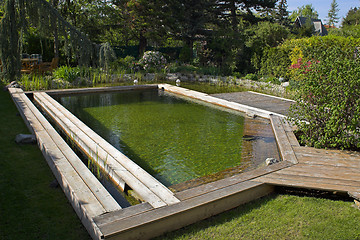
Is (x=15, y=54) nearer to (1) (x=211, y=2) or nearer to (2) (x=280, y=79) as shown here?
(2) (x=280, y=79)

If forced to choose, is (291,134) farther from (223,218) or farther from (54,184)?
(54,184)

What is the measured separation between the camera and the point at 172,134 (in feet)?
18.2

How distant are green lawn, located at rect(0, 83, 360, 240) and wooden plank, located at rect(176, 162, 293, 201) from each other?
0.90 ft

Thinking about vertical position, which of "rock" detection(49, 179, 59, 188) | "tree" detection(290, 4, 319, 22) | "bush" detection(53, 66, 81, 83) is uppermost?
"tree" detection(290, 4, 319, 22)

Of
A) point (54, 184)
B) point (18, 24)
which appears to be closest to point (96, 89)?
point (18, 24)

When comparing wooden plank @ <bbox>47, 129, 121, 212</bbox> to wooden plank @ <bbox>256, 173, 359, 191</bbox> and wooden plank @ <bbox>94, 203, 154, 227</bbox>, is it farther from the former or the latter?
wooden plank @ <bbox>256, 173, 359, 191</bbox>

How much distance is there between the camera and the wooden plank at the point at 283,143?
3.91m

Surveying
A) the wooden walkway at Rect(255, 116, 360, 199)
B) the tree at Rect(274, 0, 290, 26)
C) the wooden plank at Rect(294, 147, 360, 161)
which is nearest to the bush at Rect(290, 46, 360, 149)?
the wooden plank at Rect(294, 147, 360, 161)

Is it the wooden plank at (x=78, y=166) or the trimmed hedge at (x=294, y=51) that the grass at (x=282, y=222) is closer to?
the wooden plank at (x=78, y=166)

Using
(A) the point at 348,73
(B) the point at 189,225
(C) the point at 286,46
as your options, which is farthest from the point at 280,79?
(B) the point at 189,225

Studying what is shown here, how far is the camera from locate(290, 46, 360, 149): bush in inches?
157

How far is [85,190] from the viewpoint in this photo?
9.44 feet

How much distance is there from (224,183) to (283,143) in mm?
1820

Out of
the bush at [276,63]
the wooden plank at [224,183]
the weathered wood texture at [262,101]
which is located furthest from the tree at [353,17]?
the wooden plank at [224,183]
